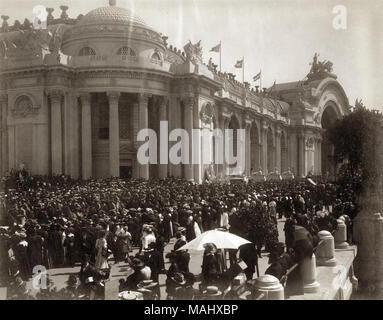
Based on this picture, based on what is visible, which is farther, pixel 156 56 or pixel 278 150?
pixel 278 150

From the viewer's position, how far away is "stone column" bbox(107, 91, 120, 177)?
1681 inches

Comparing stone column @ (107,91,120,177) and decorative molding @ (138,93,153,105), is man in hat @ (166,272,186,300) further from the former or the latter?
decorative molding @ (138,93,153,105)

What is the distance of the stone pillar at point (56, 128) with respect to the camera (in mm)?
41688

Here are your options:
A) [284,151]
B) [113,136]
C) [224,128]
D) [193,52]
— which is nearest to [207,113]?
[193,52]

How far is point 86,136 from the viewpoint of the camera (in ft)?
141

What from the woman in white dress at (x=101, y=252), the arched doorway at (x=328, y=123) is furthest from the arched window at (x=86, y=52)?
the arched doorway at (x=328, y=123)

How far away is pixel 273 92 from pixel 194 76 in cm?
5571

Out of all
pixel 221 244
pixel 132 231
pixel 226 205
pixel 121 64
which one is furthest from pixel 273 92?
pixel 221 244

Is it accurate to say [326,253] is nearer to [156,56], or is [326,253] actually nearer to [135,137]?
[135,137]

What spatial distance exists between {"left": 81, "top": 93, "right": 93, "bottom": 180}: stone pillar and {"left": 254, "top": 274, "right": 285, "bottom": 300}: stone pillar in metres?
34.6

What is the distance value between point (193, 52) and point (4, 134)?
21044 millimetres

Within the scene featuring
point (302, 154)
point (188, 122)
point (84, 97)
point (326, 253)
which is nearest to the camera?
point (326, 253)

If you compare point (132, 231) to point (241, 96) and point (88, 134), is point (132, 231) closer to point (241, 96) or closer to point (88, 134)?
point (88, 134)
